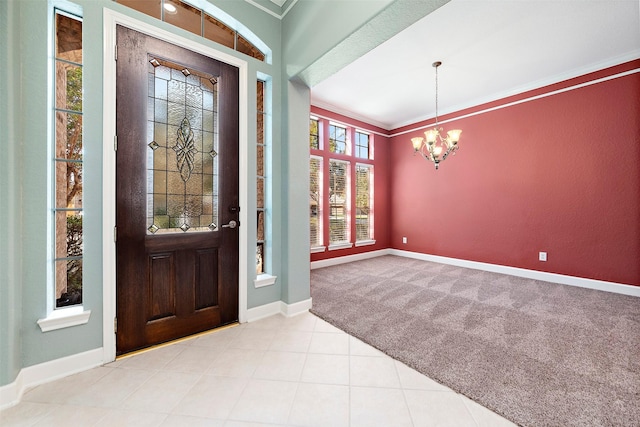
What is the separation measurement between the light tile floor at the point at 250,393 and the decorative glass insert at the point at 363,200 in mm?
3601

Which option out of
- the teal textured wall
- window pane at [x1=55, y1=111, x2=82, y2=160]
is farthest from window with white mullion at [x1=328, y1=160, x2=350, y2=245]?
the teal textured wall

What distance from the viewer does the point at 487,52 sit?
3.09 metres

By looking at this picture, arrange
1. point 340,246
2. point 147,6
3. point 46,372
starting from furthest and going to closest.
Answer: point 340,246, point 147,6, point 46,372

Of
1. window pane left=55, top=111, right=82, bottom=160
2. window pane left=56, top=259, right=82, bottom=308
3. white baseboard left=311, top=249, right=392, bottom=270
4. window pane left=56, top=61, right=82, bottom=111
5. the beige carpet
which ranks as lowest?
the beige carpet

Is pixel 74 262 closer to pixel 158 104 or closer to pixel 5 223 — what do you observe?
pixel 5 223

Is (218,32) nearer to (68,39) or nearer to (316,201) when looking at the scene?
(68,39)

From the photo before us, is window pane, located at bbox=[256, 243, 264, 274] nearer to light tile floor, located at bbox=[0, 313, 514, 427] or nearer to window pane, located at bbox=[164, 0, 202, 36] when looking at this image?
light tile floor, located at bbox=[0, 313, 514, 427]

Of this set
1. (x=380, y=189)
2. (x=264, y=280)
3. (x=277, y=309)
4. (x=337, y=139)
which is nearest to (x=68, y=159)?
(x=264, y=280)

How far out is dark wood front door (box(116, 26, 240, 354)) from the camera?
1862 mm

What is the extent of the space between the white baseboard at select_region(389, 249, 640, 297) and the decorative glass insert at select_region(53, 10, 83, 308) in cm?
537

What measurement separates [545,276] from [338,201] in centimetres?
361

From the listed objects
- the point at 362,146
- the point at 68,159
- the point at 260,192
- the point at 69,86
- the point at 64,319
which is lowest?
the point at 64,319

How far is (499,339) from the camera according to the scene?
2.15 meters

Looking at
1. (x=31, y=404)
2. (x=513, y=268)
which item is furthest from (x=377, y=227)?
(x=31, y=404)
